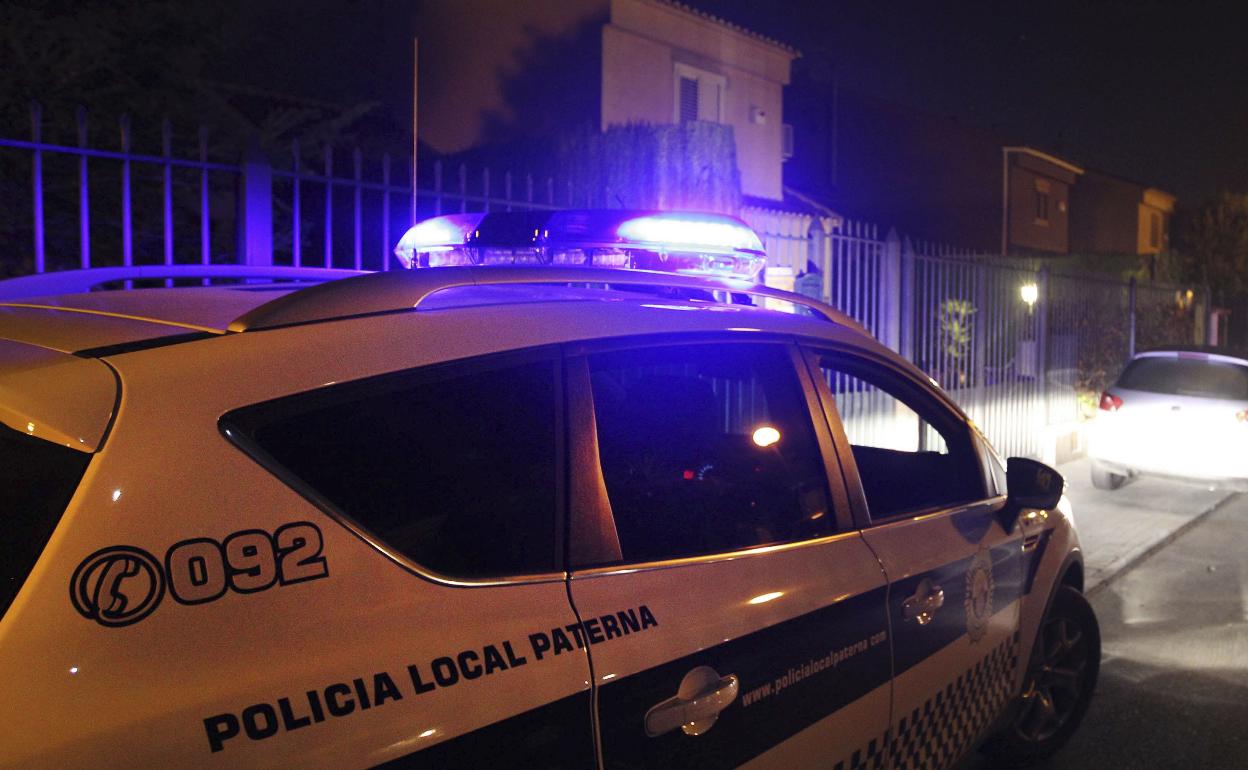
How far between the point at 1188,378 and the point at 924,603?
8286 mm

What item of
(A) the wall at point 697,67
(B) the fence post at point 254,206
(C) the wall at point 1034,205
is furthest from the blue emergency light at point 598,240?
(C) the wall at point 1034,205

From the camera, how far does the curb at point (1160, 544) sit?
6.83 metres

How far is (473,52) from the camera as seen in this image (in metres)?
17.0

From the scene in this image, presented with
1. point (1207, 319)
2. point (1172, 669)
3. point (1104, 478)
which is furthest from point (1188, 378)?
point (1207, 319)

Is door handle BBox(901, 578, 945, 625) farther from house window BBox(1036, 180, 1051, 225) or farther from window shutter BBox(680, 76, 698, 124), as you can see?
house window BBox(1036, 180, 1051, 225)

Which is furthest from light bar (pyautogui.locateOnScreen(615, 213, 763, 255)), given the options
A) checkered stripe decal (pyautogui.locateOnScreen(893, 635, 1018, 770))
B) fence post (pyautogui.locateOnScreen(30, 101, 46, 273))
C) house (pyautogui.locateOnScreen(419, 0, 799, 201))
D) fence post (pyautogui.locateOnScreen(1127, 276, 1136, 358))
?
house (pyautogui.locateOnScreen(419, 0, 799, 201))

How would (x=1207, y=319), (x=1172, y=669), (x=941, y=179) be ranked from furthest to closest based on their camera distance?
(x=941, y=179), (x=1207, y=319), (x=1172, y=669)

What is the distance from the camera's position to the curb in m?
6.83

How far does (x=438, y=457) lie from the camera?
1.78m

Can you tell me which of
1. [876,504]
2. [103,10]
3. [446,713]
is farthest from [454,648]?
[103,10]

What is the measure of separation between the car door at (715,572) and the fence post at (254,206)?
2.73m

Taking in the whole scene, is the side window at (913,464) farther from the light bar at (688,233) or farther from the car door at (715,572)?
the light bar at (688,233)

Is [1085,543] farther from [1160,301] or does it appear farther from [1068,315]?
[1160,301]

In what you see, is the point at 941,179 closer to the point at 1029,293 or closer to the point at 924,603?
the point at 1029,293
